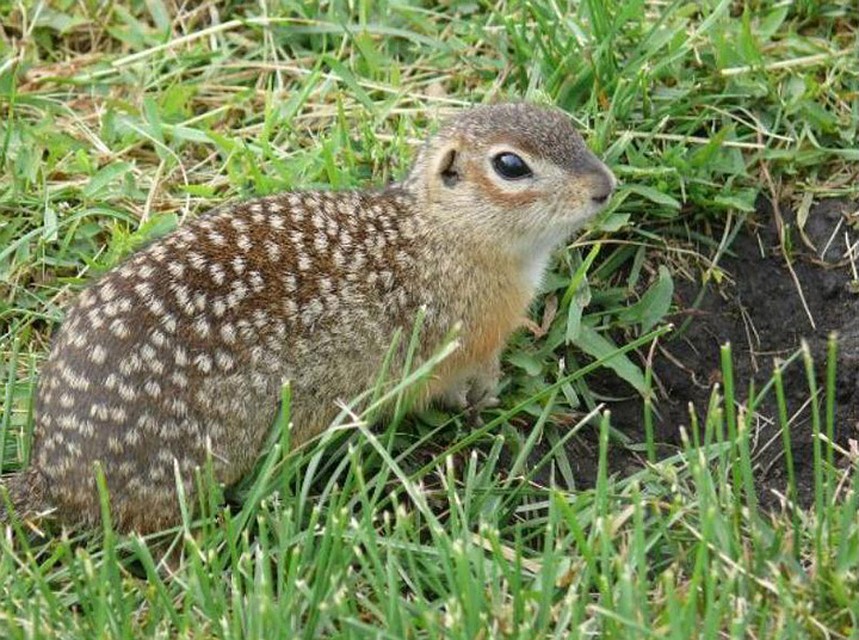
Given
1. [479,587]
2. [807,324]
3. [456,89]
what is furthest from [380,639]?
[456,89]

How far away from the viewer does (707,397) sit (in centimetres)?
583

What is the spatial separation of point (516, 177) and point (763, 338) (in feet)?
4.29

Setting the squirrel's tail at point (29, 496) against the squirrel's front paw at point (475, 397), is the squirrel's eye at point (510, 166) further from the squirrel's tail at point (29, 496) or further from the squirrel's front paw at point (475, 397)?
the squirrel's tail at point (29, 496)

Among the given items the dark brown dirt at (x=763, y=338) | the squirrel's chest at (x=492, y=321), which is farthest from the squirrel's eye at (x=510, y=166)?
the dark brown dirt at (x=763, y=338)

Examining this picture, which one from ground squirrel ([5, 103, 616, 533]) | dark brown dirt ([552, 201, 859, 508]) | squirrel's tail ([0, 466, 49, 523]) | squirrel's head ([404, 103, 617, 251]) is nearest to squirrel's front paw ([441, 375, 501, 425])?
ground squirrel ([5, 103, 616, 533])

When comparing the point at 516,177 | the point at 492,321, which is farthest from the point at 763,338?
the point at 516,177

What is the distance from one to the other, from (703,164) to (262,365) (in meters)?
2.01

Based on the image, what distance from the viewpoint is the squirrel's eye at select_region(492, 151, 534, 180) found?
5277 millimetres

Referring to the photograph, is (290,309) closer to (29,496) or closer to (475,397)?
(475,397)

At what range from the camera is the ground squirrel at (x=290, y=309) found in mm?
4793

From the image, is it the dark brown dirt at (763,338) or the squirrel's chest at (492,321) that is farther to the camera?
the dark brown dirt at (763,338)

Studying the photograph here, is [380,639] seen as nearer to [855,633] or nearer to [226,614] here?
[226,614]

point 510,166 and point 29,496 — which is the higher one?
point 510,166

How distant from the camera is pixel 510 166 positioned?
17.4 feet
